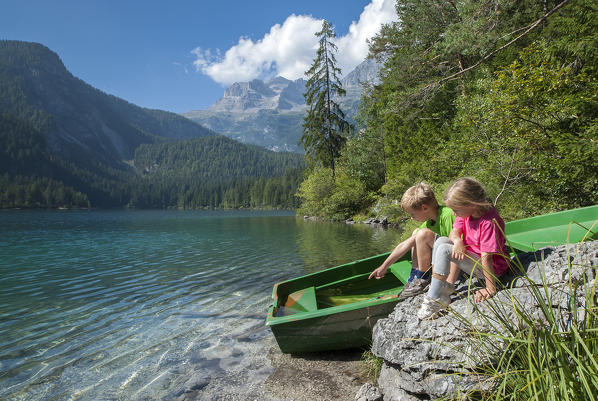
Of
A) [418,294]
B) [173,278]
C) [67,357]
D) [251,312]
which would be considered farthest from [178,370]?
[173,278]

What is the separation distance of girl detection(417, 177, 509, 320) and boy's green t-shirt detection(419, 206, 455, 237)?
47 cm

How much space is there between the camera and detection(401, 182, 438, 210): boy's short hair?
402cm

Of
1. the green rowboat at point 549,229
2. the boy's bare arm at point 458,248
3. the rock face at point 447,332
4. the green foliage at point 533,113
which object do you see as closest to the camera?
the rock face at point 447,332

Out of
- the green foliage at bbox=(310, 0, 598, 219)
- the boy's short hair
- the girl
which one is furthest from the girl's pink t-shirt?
the green foliage at bbox=(310, 0, 598, 219)

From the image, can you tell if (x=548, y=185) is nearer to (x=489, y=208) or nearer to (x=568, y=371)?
(x=489, y=208)

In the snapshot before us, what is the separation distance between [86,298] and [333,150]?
29488 mm

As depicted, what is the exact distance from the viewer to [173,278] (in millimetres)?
10055

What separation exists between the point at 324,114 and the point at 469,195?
3141 cm

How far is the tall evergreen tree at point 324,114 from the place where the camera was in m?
31.5

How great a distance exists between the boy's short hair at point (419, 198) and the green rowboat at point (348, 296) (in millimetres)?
1132

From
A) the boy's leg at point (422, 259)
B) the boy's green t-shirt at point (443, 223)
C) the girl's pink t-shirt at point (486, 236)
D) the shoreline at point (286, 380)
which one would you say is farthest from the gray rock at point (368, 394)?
the boy's green t-shirt at point (443, 223)

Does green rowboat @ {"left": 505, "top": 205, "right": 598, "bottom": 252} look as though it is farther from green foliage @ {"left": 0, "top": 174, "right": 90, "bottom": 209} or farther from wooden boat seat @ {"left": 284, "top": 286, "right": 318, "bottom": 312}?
green foliage @ {"left": 0, "top": 174, "right": 90, "bottom": 209}

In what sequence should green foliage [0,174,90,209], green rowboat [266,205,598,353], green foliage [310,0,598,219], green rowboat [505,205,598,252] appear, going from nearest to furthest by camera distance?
green rowboat [266,205,598,353]
green rowboat [505,205,598,252]
green foliage [310,0,598,219]
green foliage [0,174,90,209]

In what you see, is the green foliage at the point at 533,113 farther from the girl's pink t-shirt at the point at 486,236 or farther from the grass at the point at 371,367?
the grass at the point at 371,367
